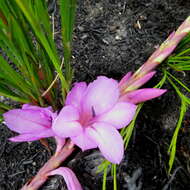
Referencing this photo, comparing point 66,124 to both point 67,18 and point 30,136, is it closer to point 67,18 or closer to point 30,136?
point 30,136

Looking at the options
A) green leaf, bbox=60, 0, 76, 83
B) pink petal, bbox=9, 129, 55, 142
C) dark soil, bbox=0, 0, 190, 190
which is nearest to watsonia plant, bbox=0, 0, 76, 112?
green leaf, bbox=60, 0, 76, 83

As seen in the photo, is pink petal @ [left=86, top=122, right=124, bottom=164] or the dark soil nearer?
pink petal @ [left=86, top=122, right=124, bottom=164]

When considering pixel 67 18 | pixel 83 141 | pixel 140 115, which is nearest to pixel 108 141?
pixel 83 141

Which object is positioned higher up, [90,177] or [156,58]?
[156,58]

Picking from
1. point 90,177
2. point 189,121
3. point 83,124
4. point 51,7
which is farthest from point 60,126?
point 51,7

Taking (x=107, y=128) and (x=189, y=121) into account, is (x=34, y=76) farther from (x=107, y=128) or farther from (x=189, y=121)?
(x=189, y=121)

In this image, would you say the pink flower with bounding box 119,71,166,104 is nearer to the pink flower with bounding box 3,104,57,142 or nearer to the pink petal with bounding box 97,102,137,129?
the pink petal with bounding box 97,102,137,129
